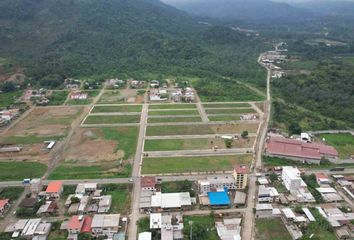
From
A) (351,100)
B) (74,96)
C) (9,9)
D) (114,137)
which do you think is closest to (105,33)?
(9,9)

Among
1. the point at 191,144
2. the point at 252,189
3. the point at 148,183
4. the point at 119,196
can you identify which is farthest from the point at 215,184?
the point at 191,144

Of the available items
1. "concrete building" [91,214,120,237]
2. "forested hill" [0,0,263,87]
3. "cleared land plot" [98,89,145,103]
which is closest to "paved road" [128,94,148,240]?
"concrete building" [91,214,120,237]

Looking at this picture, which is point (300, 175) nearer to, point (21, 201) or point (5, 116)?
point (21, 201)

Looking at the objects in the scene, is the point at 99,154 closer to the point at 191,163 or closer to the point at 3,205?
the point at 191,163

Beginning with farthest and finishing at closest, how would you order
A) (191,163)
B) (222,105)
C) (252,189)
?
(222,105) → (191,163) → (252,189)

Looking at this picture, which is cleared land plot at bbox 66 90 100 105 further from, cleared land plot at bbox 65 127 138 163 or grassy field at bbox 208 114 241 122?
grassy field at bbox 208 114 241 122

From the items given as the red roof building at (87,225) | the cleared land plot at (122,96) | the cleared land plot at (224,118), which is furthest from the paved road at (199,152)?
the cleared land plot at (122,96)

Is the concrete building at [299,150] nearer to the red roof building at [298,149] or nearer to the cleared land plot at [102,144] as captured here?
the red roof building at [298,149]
